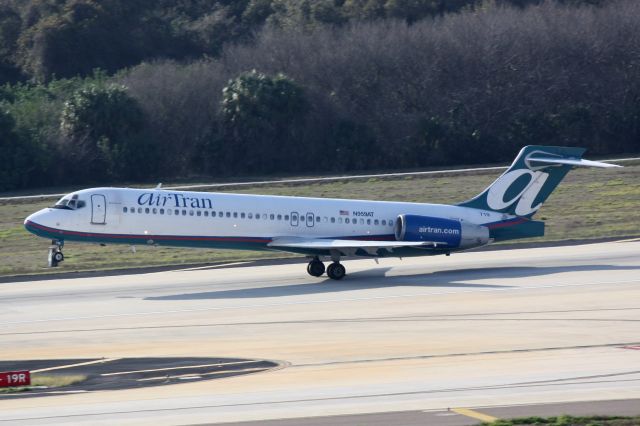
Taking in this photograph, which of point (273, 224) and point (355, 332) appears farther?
point (273, 224)

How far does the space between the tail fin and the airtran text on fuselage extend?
9991mm

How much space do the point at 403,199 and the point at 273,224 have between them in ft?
72.3

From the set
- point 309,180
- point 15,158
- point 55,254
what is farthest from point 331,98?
point 55,254

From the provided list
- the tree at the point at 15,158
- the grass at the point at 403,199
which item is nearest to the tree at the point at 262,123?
the grass at the point at 403,199

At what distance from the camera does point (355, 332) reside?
2755 centimetres

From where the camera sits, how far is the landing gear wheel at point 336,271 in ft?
120

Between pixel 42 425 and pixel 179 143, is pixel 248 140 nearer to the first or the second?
pixel 179 143

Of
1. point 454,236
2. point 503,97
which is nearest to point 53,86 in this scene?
point 503,97

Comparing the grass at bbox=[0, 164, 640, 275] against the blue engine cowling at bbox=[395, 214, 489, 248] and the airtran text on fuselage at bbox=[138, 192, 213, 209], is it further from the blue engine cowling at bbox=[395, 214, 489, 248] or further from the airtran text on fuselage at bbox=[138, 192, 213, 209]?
the blue engine cowling at bbox=[395, 214, 489, 248]

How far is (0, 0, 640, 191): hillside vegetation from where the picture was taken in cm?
7506

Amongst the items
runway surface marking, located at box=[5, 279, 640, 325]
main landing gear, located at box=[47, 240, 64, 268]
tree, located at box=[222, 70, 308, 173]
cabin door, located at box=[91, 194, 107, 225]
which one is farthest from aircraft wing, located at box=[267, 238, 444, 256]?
tree, located at box=[222, 70, 308, 173]

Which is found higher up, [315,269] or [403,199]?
[403,199]

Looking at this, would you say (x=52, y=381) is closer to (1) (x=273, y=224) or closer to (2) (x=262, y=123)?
(1) (x=273, y=224)

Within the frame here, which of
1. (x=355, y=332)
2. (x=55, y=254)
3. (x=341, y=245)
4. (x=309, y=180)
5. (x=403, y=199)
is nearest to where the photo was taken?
(x=355, y=332)
